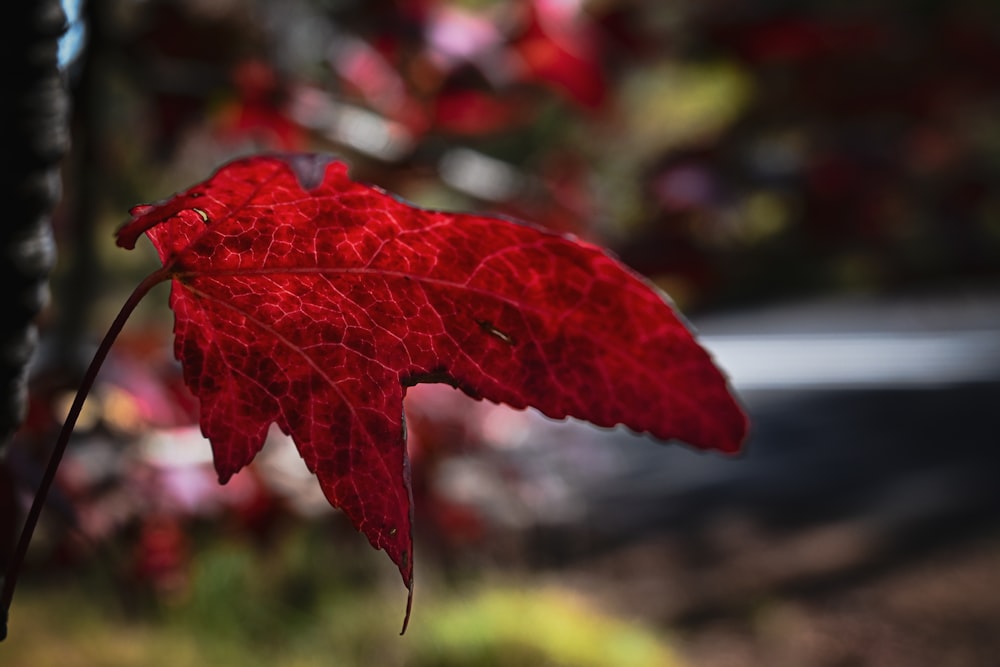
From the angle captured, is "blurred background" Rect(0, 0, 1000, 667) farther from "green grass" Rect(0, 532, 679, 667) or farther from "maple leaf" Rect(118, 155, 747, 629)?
"maple leaf" Rect(118, 155, 747, 629)

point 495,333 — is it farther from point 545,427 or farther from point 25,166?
point 545,427

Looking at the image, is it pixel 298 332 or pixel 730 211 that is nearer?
pixel 298 332

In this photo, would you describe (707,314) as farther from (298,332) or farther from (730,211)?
(298,332)

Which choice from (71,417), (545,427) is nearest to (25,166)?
(71,417)

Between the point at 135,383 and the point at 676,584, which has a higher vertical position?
the point at 135,383

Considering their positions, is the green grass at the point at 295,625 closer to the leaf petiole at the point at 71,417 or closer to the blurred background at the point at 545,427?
the blurred background at the point at 545,427

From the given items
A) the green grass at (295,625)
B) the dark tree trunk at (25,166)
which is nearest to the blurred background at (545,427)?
the green grass at (295,625)

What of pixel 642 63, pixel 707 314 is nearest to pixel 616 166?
pixel 707 314
